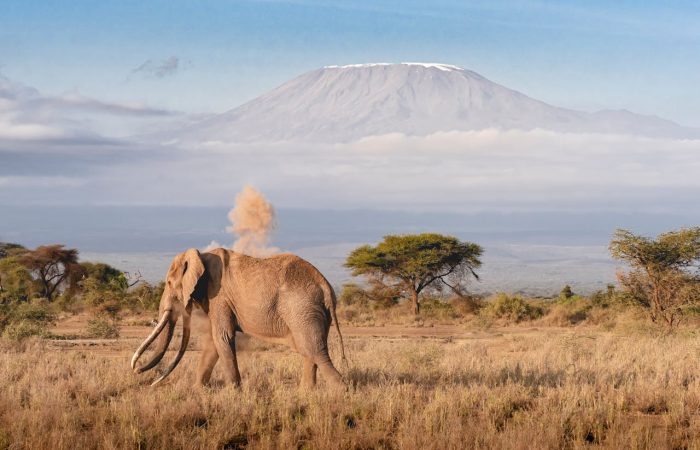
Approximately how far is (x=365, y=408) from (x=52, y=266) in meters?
38.9

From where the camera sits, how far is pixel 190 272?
12.0 meters

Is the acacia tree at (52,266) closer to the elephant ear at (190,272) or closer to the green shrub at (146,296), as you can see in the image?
the green shrub at (146,296)

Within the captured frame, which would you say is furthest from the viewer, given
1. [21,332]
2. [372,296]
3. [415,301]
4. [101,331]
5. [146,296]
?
[372,296]

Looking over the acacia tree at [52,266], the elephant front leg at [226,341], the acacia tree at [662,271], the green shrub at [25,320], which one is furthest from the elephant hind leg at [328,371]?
the acacia tree at [52,266]

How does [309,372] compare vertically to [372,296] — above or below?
above

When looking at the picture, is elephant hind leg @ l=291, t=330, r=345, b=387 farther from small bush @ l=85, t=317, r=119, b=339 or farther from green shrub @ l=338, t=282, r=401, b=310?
green shrub @ l=338, t=282, r=401, b=310

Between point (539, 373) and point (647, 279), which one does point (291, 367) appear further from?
point (647, 279)

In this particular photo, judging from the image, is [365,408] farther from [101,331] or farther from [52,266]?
[52,266]

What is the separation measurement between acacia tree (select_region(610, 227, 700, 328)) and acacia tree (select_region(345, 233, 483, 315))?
1325cm

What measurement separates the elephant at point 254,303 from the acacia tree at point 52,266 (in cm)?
3510

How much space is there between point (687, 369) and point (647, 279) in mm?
12022

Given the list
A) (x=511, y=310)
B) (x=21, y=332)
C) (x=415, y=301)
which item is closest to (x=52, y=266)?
(x=415, y=301)

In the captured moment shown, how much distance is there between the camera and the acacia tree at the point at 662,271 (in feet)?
81.8

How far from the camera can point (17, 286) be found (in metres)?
41.6
